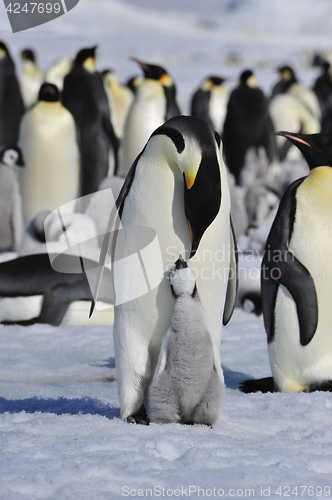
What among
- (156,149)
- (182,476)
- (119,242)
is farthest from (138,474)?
(156,149)

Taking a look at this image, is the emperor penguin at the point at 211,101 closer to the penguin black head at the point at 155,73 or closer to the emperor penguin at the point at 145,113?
the penguin black head at the point at 155,73

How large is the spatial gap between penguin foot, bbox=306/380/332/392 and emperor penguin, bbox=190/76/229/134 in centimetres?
1326

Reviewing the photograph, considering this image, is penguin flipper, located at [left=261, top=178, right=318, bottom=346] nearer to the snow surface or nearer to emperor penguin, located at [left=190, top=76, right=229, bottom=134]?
the snow surface

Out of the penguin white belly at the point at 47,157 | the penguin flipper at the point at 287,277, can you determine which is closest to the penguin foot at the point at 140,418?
the penguin flipper at the point at 287,277

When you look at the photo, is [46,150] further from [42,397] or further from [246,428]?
[246,428]

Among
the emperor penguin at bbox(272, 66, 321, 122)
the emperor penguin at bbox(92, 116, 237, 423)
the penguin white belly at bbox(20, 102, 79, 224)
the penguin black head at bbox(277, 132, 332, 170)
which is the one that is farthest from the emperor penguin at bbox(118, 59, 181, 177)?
the emperor penguin at bbox(92, 116, 237, 423)

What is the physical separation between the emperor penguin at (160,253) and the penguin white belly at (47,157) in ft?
17.8

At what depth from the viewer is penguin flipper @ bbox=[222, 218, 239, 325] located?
2.60m

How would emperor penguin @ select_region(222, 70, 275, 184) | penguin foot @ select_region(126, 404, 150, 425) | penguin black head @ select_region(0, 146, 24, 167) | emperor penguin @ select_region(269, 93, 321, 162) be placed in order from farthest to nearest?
emperor penguin @ select_region(269, 93, 321, 162) < emperor penguin @ select_region(222, 70, 275, 184) < penguin black head @ select_region(0, 146, 24, 167) < penguin foot @ select_region(126, 404, 150, 425)

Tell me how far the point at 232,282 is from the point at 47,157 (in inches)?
215

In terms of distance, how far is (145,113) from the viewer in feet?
33.3

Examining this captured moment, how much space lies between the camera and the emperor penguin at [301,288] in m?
3.30

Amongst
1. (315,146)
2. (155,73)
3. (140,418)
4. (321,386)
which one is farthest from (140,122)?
(140,418)

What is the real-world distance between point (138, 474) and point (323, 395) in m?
1.45
